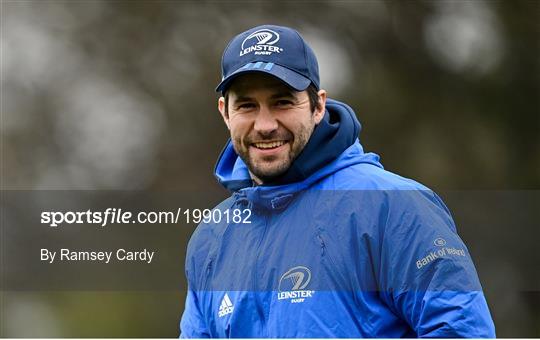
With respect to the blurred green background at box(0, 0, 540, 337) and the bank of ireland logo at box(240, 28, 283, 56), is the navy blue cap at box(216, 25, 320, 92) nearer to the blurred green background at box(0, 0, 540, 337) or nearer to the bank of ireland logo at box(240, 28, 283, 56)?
the bank of ireland logo at box(240, 28, 283, 56)

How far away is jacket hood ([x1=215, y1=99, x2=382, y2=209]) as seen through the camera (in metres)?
2.51

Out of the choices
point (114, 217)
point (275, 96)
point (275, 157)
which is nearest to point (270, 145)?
point (275, 157)

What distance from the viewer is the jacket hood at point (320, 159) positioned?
2.51 metres

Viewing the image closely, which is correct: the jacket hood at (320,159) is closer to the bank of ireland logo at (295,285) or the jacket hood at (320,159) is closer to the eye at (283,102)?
the eye at (283,102)

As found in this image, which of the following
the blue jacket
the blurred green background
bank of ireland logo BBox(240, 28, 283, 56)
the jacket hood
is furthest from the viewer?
the blurred green background

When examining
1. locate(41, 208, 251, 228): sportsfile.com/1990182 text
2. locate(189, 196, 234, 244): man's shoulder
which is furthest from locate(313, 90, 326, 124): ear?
locate(41, 208, 251, 228): sportsfile.com/1990182 text

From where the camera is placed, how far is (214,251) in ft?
8.75

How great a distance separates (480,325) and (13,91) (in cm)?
678

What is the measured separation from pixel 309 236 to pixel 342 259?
122 mm

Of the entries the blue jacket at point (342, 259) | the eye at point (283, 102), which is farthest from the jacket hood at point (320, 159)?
the eye at point (283, 102)

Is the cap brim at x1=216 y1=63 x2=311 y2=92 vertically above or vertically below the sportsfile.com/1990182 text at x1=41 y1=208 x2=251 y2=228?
above

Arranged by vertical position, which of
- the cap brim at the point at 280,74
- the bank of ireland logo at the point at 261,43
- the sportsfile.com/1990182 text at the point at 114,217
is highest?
the bank of ireland logo at the point at 261,43

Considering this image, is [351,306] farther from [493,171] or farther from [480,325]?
[493,171]

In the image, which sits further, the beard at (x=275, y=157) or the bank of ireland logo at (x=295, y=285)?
the beard at (x=275, y=157)
